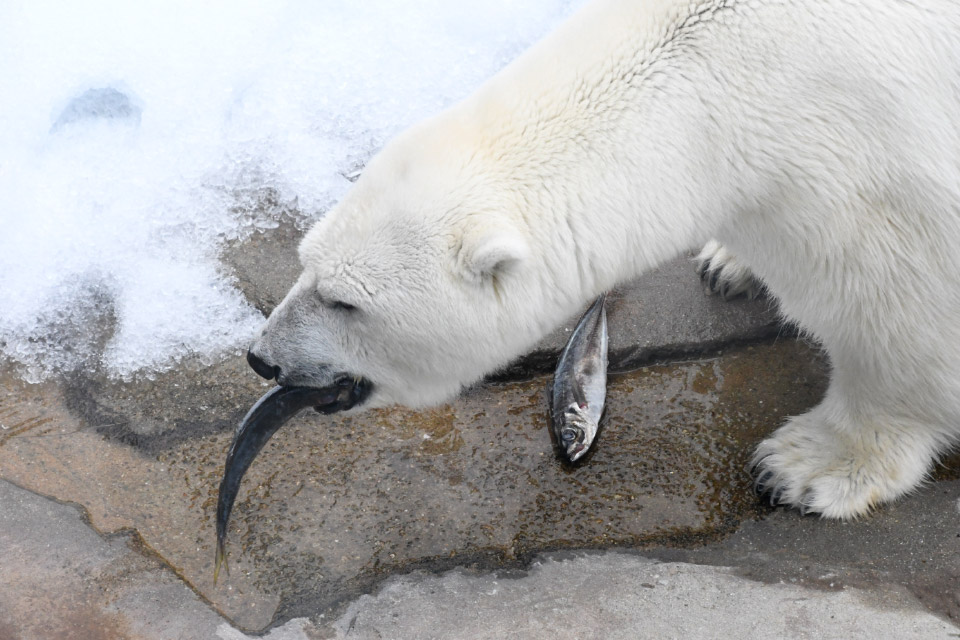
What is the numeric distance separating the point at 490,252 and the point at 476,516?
36.1 inches

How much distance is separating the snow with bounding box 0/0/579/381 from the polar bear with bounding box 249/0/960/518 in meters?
1.13

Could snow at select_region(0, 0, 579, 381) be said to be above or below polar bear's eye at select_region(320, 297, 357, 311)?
above

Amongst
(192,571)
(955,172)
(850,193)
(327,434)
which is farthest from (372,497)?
(955,172)

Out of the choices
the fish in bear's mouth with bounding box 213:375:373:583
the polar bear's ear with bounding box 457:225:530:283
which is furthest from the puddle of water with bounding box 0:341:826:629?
the polar bear's ear with bounding box 457:225:530:283

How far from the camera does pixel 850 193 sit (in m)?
2.21

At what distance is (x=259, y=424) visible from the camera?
2430 millimetres

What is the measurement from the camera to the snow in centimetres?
323

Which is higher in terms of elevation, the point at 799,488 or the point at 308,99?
the point at 308,99

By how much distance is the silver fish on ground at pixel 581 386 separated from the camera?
279 centimetres

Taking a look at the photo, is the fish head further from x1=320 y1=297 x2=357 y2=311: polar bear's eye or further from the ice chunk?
the ice chunk

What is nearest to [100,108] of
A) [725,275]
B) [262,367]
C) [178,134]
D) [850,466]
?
[178,134]

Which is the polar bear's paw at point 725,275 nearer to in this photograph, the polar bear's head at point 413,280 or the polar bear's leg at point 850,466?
the polar bear's leg at point 850,466

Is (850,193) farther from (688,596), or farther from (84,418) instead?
(84,418)

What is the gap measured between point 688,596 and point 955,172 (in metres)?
1.15
